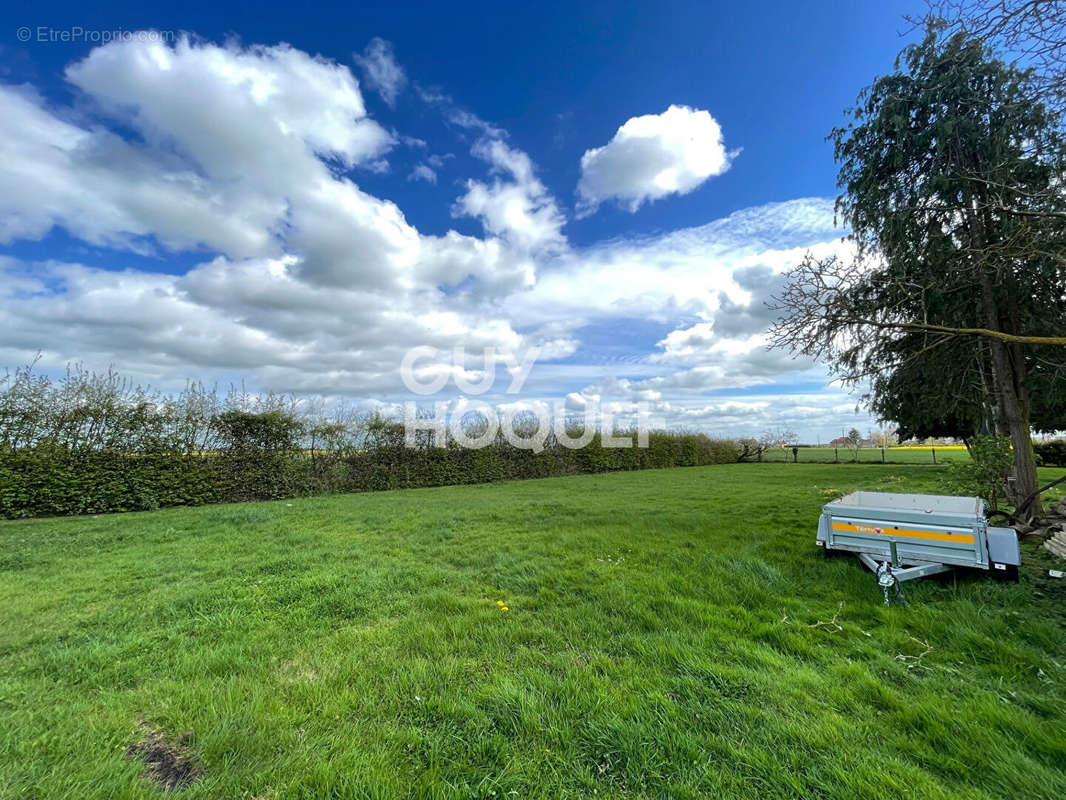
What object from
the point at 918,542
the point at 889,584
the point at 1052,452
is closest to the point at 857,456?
the point at 1052,452

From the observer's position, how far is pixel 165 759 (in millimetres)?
1950

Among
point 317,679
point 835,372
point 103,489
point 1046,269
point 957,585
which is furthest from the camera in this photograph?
point 103,489

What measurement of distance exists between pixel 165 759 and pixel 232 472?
1231 centimetres

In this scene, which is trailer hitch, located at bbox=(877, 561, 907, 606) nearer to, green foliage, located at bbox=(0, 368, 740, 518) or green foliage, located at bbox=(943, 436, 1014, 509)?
green foliage, located at bbox=(943, 436, 1014, 509)

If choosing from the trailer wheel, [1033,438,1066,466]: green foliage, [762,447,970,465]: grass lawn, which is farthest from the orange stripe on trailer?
[762,447,970,465]: grass lawn

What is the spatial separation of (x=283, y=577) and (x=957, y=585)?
6.80m

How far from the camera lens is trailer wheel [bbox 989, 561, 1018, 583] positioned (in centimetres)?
370

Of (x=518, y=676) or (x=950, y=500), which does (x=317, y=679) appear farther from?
(x=950, y=500)

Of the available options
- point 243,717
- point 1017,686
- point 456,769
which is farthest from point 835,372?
point 243,717

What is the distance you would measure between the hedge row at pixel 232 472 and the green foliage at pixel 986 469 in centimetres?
1432

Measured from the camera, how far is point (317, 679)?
2.62 metres

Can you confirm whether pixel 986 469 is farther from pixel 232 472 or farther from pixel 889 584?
pixel 232 472


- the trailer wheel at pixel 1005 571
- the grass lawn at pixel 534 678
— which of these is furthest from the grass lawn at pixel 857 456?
the grass lawn at pixel 534 678

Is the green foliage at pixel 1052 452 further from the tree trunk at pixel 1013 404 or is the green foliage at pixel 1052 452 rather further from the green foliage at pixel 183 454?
the green foliage at pixel 183 454
